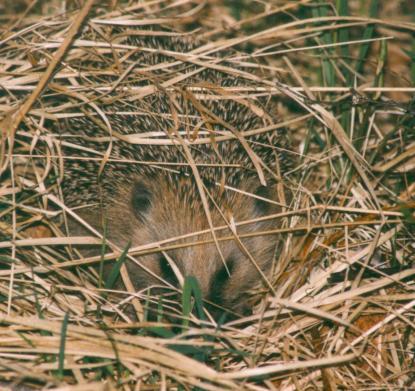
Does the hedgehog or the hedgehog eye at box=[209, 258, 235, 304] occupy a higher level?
the hedgehog

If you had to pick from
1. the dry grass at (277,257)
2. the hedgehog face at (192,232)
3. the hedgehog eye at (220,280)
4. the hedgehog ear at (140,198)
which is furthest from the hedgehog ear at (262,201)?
the hedgehog ear at (140,198)

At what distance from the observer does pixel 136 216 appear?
455 cm

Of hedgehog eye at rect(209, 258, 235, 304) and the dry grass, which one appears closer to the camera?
the dry grass

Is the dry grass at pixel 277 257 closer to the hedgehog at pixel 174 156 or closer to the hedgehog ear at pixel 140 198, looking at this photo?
the hedgehog at pixel 174 156

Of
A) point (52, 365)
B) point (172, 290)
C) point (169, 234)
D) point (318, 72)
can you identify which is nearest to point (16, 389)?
point (52, 365)

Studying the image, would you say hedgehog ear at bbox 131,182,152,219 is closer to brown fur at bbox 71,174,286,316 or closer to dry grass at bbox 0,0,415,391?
brown fur at bbox 71,174,286,316

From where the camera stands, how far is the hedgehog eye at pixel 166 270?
417 centimetres

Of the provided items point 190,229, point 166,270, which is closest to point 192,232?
point 190,229

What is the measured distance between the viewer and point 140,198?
445 centimetres

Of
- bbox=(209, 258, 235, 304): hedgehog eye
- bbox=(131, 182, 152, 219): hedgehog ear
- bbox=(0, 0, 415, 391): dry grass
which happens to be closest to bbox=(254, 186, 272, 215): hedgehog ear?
bbox=(0, 0, 415, 391): dry grass

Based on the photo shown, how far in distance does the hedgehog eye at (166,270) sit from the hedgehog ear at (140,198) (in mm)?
436

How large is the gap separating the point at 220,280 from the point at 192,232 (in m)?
0.36

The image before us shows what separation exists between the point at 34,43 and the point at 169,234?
151 centimetres

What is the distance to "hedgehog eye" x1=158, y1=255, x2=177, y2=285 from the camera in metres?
4.17
